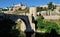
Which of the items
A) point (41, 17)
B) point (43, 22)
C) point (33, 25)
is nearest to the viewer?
point (33, 25)

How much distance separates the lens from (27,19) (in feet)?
94.1

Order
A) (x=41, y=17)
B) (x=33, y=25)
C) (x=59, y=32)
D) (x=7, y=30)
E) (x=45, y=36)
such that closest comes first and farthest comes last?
1. (x=7, y=30)
2. (x=45, y=36)
3. (x=59, y=32)
4. (x=33, y=25)
5. (x=41, y=17)

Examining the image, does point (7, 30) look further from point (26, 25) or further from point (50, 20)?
point (50, 20)

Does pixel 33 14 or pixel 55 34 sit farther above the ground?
pixel 33 14

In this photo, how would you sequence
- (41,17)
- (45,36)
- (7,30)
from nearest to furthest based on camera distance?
1. (7,30)
2. (45,36)
3. (41,17)

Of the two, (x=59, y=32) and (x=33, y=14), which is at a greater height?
(x=33, y=14)

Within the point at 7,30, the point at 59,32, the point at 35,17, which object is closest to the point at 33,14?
the point at 35,17

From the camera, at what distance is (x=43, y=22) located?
3056 cm

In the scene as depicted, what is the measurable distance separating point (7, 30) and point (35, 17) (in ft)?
40.7

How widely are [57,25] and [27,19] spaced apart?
3.75m

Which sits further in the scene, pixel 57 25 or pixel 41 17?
pixel 41 17

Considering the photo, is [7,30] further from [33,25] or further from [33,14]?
[33,14]

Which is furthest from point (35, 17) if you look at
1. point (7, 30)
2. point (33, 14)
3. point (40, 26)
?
point (7, 30)

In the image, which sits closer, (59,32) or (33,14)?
(59,32)
